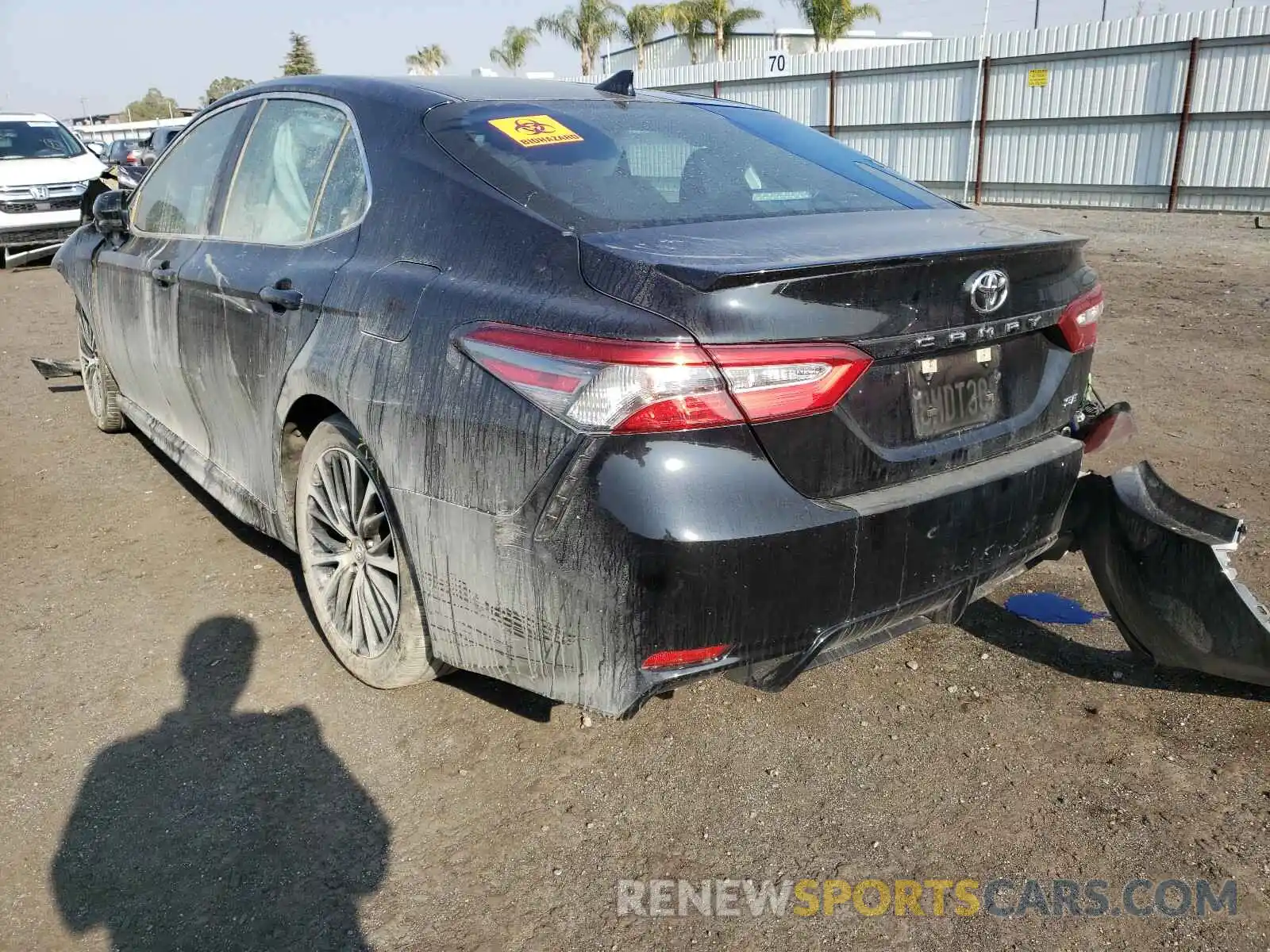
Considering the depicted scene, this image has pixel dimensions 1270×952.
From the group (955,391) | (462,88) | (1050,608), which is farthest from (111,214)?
(1050,608)

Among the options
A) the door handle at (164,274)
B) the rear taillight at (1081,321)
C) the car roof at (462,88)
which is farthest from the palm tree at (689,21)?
the rear taillight at (1081,321)

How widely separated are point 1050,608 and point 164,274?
139 inches

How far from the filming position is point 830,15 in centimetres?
3531

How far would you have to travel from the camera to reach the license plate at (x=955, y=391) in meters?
2.30

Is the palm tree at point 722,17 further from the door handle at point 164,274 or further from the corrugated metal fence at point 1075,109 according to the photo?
the door handle at point 164,274

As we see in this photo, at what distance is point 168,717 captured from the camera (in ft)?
9.77

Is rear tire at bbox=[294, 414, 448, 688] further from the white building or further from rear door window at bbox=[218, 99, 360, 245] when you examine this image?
the white building

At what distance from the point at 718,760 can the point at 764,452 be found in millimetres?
1033

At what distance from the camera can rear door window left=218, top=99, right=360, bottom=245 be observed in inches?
122

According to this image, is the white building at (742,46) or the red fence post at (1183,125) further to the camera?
the white building at (742,46)

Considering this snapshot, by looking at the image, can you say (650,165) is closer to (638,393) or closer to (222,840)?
(638,393)

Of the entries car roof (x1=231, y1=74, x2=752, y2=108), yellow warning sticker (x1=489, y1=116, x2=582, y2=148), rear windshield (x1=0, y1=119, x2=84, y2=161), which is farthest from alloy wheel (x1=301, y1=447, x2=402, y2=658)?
rear windshield (x1=0, y1=119, x2=84, y2=161)

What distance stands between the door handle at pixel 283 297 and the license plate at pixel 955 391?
177 centimetres

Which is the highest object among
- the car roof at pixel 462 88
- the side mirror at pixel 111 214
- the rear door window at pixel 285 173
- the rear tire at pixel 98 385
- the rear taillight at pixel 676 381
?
the car roof at pixel 462 88
